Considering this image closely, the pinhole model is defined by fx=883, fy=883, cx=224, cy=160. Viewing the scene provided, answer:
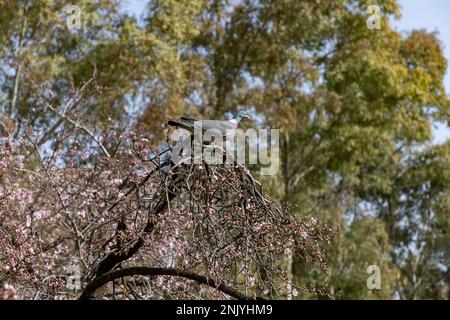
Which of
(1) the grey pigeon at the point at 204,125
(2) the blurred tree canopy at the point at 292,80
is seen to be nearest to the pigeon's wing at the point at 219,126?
(1) the grey pigeon at the point at 204,125

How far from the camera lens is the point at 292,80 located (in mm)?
17469

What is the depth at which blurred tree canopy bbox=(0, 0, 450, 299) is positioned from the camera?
14758 mm

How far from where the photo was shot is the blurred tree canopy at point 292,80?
48.4 ft

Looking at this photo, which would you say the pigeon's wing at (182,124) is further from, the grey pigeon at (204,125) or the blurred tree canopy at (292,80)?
the blurred tree canopy at (292,80)

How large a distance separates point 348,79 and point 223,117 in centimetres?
314

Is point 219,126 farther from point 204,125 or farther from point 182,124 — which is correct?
point 182,124

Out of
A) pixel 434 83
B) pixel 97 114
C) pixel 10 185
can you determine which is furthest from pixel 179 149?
pixel 434 83

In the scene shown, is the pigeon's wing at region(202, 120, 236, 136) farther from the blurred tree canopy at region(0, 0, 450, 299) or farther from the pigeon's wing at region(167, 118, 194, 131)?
the blurred tree canopy at region(0, 0, 450, 299)

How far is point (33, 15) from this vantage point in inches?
595

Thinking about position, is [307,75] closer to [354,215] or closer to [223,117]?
[223,117]

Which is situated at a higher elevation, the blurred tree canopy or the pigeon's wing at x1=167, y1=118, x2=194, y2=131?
the blurred tree canopy

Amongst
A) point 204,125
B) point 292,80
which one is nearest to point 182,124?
point 204,125

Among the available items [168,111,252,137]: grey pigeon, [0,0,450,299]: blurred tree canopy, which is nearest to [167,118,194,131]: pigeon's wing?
[168,111,252,137]: grey pigeon

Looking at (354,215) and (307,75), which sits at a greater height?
(307,75)
